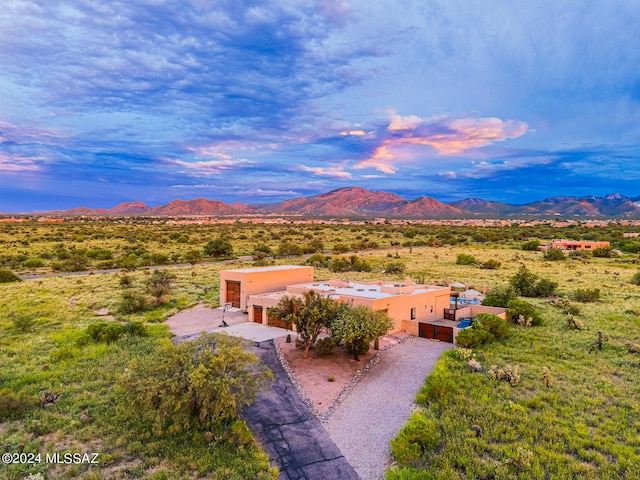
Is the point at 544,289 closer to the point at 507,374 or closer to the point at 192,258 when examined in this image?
the point at 507,374

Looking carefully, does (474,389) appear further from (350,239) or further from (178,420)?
(350,239)

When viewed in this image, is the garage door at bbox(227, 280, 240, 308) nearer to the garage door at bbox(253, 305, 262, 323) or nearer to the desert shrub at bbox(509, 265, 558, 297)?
the garage door at bbox(253, 305, 262, 323)

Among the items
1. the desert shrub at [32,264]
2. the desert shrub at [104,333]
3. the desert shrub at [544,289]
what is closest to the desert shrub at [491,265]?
the desert shrub at [544,289]

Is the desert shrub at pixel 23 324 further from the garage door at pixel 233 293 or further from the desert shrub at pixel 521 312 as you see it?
the desert shrub at pixel 521 312

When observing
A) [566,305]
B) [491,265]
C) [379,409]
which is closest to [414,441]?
[379,409]

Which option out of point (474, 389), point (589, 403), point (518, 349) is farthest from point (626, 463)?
point (518, 349)

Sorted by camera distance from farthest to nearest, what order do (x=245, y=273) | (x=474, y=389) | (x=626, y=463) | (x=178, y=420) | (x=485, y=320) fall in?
(x=245, y=273) < (x=485, y=320) < (x=474, y=389) < (x=178, y=420) < (x=626, y=463)
